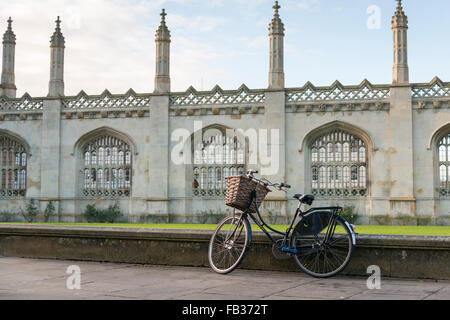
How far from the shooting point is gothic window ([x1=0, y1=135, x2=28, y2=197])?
2692cm

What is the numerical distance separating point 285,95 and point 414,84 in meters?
4.99

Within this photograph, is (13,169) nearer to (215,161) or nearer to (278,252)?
(215,161)

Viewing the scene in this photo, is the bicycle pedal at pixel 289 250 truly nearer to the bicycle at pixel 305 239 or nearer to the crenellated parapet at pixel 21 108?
the bicycle at pixel 305 239

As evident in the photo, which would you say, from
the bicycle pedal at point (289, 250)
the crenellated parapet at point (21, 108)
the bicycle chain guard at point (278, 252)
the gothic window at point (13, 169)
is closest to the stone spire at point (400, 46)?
the crenellated parapet at point (21, 108)

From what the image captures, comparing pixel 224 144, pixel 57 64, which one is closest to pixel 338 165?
pixel 224 144

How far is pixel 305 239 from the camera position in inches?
278

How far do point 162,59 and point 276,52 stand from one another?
16.0 ft

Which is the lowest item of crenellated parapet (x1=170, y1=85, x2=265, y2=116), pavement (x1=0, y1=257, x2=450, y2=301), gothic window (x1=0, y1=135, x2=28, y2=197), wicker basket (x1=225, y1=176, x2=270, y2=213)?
pavement (x1=0, y1=257, x2=450, y2=301)

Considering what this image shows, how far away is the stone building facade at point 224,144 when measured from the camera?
2284cm

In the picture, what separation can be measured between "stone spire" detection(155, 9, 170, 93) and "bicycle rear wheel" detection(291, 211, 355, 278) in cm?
1874

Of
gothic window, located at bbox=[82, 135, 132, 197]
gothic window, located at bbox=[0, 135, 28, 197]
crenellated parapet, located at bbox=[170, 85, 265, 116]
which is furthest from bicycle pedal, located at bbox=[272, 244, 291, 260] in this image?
gothic window, located at bbox=[0, 135, 28, 197]

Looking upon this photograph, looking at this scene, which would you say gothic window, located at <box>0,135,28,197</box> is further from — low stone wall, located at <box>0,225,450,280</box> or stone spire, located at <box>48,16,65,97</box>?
low stone wall, located at <box>0,225,450,280</box>
